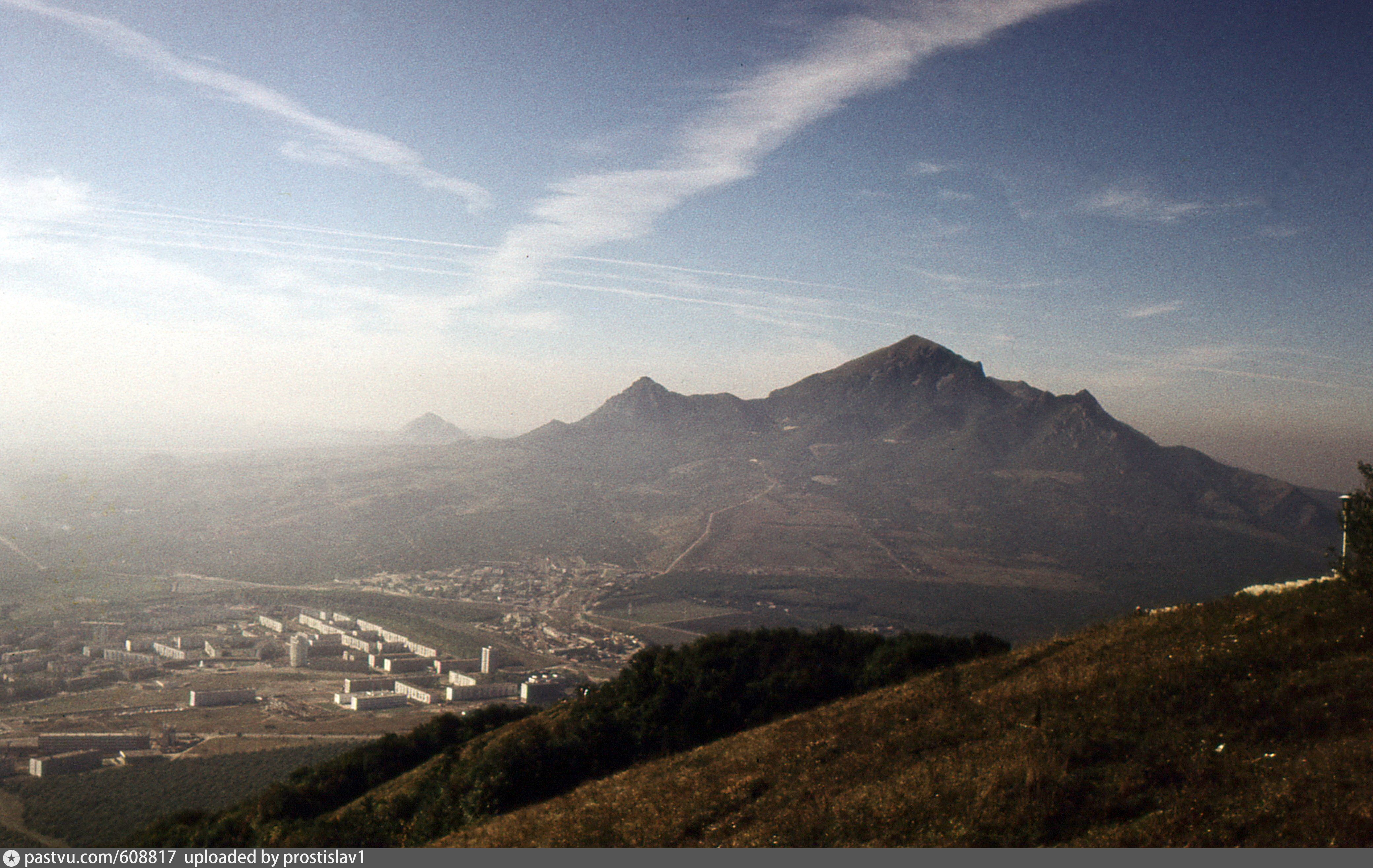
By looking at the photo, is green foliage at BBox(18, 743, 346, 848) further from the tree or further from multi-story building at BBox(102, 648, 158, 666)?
the tree

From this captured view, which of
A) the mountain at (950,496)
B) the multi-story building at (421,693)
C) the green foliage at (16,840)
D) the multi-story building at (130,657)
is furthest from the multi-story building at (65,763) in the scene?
the mountain at (950,496)

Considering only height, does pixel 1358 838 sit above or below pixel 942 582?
above

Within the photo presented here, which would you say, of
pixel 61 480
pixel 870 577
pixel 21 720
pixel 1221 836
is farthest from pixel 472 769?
pixel 61 480

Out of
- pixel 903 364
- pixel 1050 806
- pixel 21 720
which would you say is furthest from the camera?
pixel 903 364

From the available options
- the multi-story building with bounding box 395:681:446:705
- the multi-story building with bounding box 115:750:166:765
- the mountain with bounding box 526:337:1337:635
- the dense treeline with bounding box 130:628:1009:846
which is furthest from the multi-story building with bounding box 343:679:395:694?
the mountain with bounding box 526:337:1337:635

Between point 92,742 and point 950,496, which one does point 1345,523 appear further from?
point 950,496

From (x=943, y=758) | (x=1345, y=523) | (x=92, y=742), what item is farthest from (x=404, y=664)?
(x=1345, y=523)

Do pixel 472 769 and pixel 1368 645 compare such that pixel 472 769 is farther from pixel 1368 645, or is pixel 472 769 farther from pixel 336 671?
pixel 336 671
